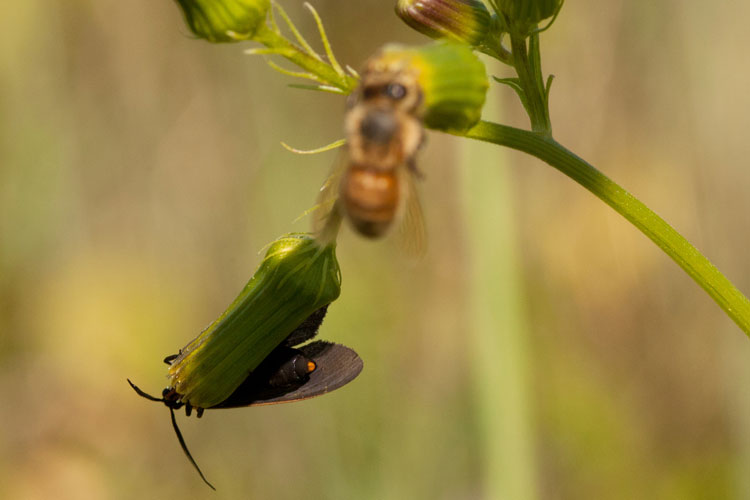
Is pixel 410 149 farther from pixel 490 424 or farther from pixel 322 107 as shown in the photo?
pixel 322 107

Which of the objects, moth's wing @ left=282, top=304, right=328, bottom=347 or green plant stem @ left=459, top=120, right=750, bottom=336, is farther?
moth's wing @ left=282, top=304, right=328, bottom=347

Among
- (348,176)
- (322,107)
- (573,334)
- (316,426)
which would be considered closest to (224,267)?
(322,107)

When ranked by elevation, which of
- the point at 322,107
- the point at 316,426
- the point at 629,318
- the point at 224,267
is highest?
the point at 322,107

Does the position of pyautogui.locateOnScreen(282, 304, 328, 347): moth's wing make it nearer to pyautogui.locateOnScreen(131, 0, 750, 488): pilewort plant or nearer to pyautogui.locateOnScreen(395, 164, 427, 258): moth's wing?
pyautogui.locateOnScreen(131, 0, 750, 488): pilewort plant

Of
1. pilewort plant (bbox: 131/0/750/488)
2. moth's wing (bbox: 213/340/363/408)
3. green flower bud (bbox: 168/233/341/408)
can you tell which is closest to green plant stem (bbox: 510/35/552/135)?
pilewort plant (bbox: 131/0/750/488)

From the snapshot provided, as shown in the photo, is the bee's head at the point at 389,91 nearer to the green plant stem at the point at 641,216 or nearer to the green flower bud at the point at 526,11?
the green plant stem at the point at 641,216

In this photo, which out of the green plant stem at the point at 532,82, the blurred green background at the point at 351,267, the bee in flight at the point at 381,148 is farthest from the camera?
the blurred green background at the point at 351,267

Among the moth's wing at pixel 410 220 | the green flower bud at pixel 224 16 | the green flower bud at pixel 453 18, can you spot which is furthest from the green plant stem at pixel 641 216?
the green flower bud at pixel 224 16
